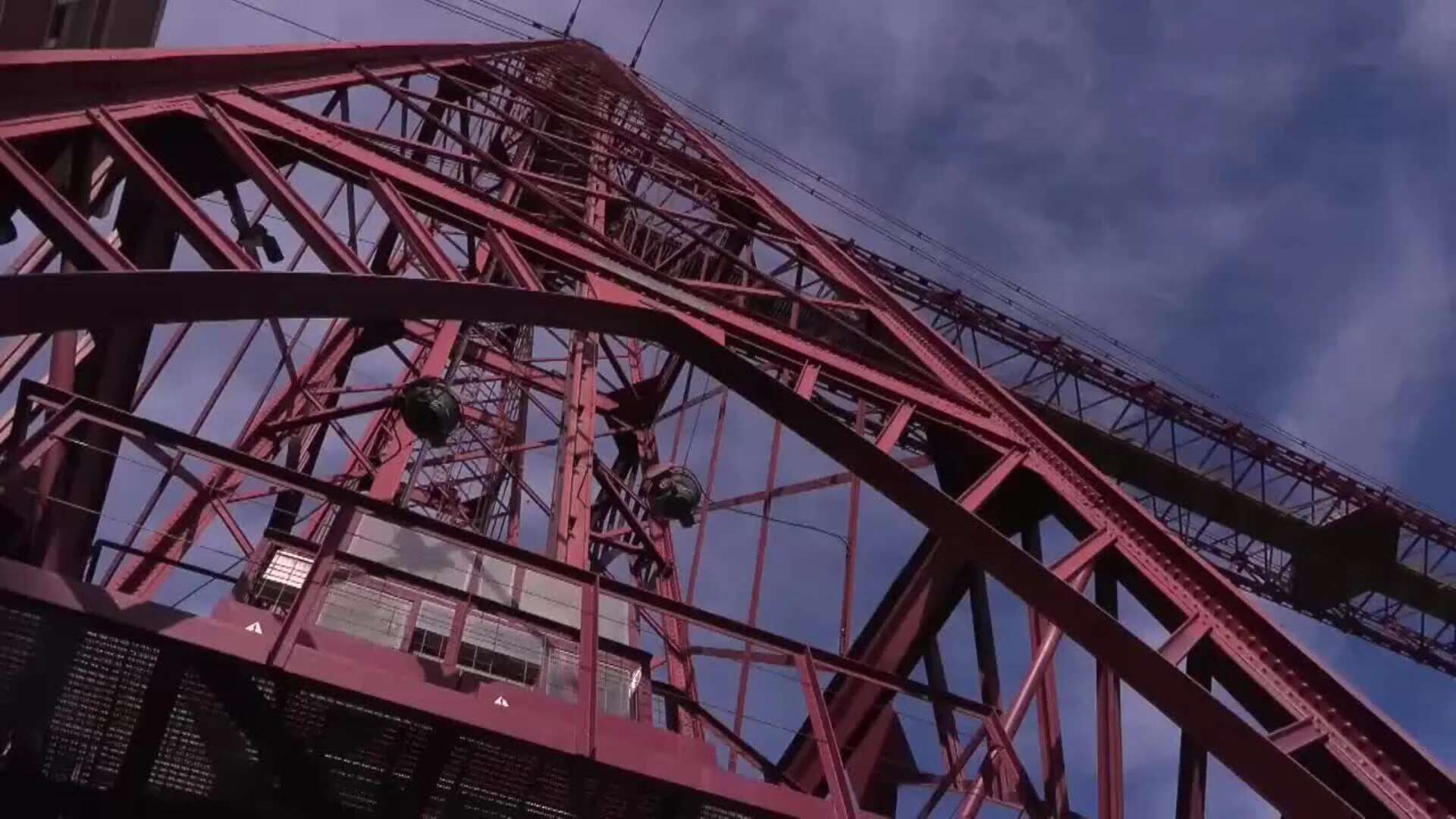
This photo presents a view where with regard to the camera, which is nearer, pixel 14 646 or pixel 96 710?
pixel 14 646

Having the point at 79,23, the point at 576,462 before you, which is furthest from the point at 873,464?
the point at 79,23

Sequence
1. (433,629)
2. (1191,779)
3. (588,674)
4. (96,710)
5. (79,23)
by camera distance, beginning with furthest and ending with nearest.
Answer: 1. (79,23)
2. (433,629)
3. (1191,779)
4. (588,674)
5. (96,710)

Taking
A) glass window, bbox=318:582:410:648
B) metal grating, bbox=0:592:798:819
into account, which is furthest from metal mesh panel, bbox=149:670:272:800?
glass window, bbox=318:582:410:648

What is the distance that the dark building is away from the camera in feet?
26.5

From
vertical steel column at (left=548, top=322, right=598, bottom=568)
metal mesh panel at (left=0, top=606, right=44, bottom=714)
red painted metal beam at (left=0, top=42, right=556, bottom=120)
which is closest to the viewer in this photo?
metal mesh panel at (left=0, top=606, right=44, bottom=714)

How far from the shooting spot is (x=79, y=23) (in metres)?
10.0

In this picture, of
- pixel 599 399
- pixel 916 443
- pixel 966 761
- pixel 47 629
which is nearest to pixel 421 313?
pixel 47 629

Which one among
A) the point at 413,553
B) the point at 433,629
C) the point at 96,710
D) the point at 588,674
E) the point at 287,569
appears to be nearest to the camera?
the point at 96,710

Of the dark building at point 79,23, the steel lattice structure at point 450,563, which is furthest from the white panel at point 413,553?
the dark building at point 79,23

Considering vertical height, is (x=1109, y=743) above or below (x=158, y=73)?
below

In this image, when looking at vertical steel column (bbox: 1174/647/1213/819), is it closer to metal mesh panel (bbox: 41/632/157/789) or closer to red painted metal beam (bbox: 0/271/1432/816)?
red painted metal beam (bbox: 0/271/1432/816)

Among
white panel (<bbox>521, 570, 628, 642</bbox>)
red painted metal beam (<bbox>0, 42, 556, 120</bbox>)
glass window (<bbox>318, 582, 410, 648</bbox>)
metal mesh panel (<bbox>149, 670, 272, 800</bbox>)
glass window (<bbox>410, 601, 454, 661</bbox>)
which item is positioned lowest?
metal mesh panel (<bbox>149, 670, 272, 800</bbox>)

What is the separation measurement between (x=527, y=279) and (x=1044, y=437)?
442 centimetres

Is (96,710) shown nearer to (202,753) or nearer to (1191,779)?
(202,753)
